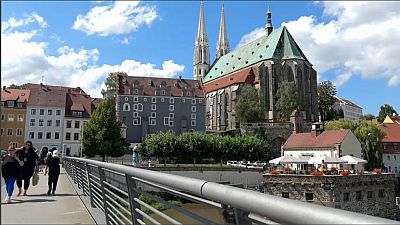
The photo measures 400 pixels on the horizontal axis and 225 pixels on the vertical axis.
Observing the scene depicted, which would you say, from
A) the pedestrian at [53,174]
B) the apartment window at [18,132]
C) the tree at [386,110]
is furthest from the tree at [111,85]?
the tree at [386,110]

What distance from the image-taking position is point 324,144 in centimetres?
5303

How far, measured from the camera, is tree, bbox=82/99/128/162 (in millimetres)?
51656

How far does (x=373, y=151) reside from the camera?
51.9 metres

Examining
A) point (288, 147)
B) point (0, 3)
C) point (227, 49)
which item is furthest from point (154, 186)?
point (227, 49)

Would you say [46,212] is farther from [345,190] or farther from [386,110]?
[386,110]

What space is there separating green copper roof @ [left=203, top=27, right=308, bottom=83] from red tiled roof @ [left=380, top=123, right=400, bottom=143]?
2670cm

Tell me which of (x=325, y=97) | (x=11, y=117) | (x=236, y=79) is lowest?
(x=11, y=117)

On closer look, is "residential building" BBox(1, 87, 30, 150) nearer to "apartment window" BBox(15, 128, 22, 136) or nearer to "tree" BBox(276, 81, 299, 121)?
"apartment window" BBox(15, 128, 22, 136)

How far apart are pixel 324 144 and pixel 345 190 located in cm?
1658

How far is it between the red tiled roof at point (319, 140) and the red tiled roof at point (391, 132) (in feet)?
46.0

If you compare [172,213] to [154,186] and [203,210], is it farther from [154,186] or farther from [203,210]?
[203,210]

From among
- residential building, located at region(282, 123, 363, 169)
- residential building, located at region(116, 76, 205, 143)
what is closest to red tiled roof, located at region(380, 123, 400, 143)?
residential building, located at region(282, 123, 363, 169)

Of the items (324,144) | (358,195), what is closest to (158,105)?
(324,144)

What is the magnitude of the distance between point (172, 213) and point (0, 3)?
6.80 ft
